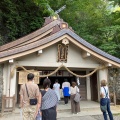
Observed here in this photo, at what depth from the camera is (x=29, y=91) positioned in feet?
14.4

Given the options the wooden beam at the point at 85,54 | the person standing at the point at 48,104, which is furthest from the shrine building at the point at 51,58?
the person standing at the point at 48,104

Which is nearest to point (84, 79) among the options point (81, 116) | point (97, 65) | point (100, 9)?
point (97, 65)

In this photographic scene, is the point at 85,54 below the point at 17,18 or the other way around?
below

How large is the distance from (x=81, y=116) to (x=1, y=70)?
470cm

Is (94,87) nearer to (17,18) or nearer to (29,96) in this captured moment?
(29,96)

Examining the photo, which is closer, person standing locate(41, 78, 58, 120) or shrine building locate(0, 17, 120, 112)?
person standing locate(41, 78, 58, 120)

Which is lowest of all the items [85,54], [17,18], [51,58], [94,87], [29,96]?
[94,87]

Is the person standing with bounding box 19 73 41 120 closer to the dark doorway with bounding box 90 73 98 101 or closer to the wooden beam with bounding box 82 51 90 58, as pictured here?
the wooden beam with bounding box 82 51 90 58

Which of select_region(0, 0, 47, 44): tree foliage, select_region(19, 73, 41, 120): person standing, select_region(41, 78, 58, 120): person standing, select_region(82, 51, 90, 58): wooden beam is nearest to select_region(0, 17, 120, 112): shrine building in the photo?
select_region(82, 51, 90, 58): wooden beam

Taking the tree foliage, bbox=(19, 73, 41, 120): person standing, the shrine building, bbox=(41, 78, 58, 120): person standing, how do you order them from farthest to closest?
the tree foliage < the shrine building < bbox=(19, 73, 41, 120): person standing < bbox=(41, 78, 58, 120): person standing

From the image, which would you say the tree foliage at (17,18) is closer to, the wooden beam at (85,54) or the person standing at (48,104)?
the wooden beam at (85,54)

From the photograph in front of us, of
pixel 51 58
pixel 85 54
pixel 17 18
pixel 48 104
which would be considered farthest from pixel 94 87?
pixel 17 18

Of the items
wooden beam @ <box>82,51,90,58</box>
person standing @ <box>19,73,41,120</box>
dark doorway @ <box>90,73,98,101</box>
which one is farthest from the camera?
dark doorway @ <box>90,73,98,101</box>

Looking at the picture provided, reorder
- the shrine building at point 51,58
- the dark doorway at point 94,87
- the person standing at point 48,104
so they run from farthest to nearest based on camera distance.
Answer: the dark doorway at point 94,87, the shrine building at point 51,58, the person standing at point 48,104
